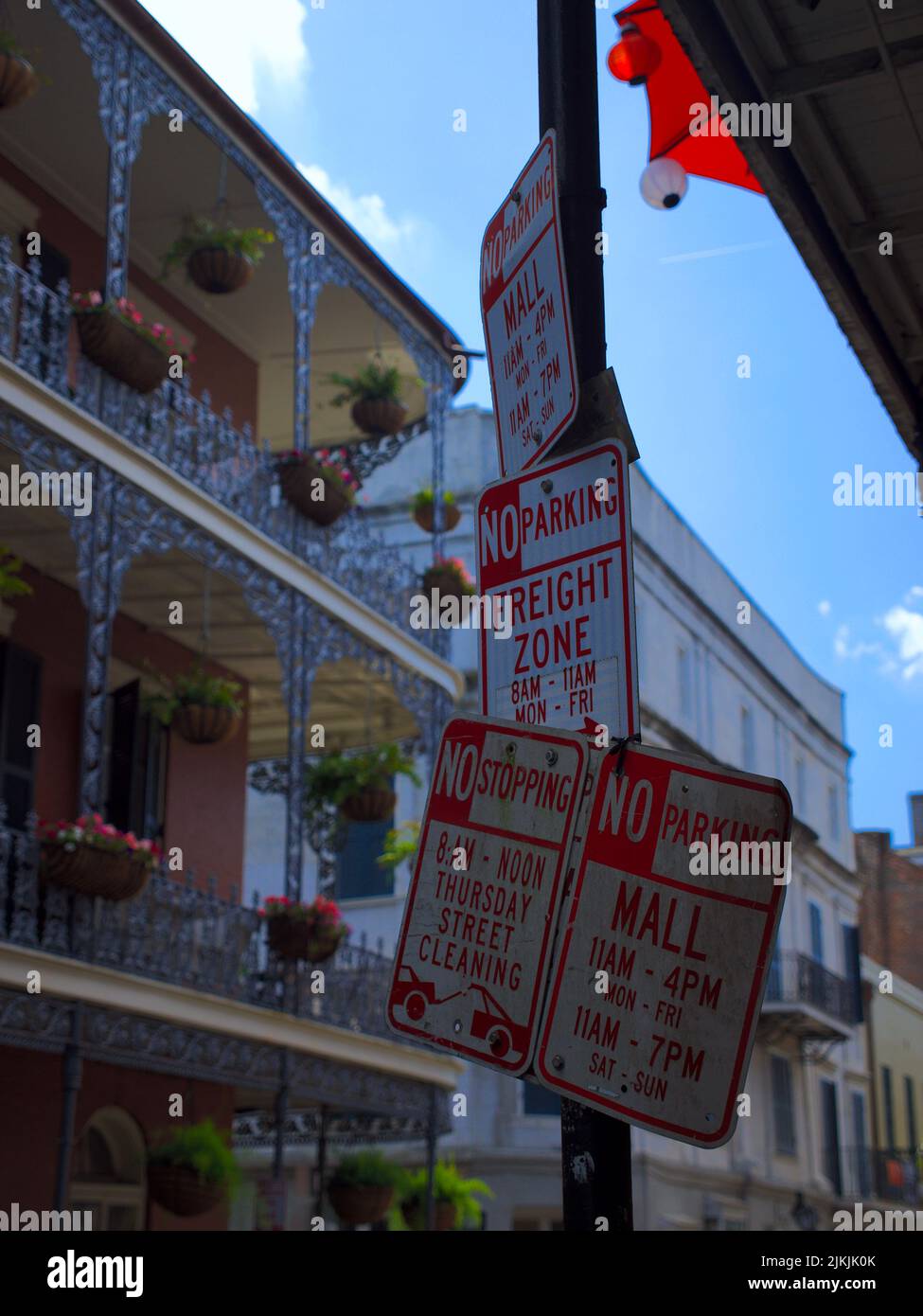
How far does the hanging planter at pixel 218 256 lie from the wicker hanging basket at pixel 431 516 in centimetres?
440

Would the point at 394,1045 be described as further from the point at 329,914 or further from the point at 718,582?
the point at 718,582

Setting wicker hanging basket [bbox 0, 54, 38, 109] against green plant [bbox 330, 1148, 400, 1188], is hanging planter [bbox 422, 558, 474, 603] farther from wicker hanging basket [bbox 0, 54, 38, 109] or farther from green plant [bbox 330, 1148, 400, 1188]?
wicker hanging basket [bbox 0, 54, 38, 109]

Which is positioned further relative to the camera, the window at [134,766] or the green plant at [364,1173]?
the green plant at [364,1173]

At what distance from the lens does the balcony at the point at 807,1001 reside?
1235 inches

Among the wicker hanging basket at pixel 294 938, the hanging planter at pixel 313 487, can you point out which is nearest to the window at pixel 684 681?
the hanging planter at pixel 313 487

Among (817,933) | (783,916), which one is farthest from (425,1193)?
(817,933)

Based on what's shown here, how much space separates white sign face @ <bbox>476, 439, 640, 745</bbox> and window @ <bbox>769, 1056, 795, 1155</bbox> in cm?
3067

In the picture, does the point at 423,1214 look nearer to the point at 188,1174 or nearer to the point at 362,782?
the point at 188,1174

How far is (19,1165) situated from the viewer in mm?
13578

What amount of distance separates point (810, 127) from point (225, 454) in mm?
9894

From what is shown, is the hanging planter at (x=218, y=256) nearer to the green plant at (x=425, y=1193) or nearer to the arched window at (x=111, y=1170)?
the arched window at (x=111, y=1170)

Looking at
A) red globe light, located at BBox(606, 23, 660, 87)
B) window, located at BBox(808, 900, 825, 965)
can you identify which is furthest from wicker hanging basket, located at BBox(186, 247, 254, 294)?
window, located at BBox(808, 900, 825, 965)

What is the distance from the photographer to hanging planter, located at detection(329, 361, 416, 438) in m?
17.9
